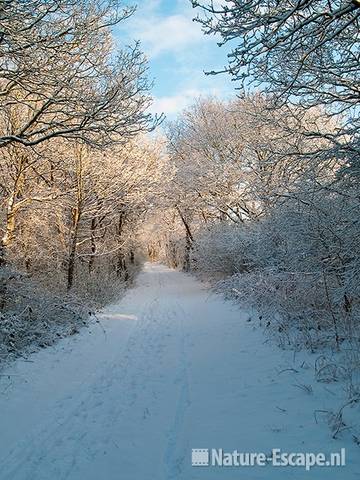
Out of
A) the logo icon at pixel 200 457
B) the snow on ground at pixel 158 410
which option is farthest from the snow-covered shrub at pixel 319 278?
the logo icon at pixel 200 457

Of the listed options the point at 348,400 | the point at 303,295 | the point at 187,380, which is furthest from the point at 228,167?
the point at 348,400

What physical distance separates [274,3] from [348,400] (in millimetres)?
5045

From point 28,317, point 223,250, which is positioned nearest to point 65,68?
point 28,317

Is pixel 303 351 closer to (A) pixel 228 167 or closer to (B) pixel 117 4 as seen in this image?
(B) pixel 117 4

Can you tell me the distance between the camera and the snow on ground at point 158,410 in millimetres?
3520

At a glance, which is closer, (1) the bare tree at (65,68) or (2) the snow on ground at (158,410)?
(2) the snow on ground at (158,410)

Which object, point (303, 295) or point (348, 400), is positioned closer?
point (348, 400)

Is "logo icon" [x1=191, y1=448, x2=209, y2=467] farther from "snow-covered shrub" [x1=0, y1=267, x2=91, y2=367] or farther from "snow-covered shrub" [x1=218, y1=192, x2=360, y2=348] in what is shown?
"snow-covered shrub" [x1=0, y1=267, x2=91, y2=367]

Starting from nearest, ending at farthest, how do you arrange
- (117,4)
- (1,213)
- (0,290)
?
(117,4) < (0,290) < (1,213)

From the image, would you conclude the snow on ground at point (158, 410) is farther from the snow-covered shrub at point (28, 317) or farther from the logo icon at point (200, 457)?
the snow-covered shrub at point (28, 317)

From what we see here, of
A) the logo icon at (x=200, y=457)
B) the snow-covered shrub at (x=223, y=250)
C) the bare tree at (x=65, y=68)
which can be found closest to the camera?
the logo icon at (x=200, y=457)

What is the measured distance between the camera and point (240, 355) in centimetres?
704

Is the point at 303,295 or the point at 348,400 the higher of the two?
the point at 303,295

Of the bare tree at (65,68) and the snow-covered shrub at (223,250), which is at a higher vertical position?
the bare tree at (65,68)
